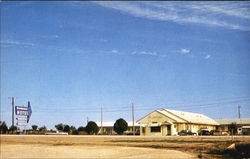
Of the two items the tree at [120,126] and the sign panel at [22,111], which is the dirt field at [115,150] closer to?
the sign panel at [22,111]

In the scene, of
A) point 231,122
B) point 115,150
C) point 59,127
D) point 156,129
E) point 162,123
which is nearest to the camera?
point 115,150

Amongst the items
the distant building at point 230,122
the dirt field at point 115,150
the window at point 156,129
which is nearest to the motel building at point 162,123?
the window at point 156,129

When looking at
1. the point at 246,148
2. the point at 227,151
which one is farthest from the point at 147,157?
the point at 246,148

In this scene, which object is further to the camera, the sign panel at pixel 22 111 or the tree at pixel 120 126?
the tree at pixel 120 126

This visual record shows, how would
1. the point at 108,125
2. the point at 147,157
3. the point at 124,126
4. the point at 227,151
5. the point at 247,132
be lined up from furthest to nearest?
the point at 108,125 → the point at 124,126 → the point at 247,132 → the point at 227,151 → the point at 147,157

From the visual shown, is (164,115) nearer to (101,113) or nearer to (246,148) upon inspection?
(101,113)

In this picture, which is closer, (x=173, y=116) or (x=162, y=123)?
(x=162, y=123)

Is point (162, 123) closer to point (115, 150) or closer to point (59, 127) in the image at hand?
point (59, 127)

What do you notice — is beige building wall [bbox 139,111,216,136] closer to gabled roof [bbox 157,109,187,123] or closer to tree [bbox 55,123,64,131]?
gabled roof [bbox 157,109,187,123]

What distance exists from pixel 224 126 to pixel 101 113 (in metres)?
35.8

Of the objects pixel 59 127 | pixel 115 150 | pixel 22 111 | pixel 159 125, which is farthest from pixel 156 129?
pixel 115 150

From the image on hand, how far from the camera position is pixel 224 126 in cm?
9088

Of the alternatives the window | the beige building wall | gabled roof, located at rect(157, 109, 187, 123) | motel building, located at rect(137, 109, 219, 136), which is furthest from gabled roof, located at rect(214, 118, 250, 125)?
the window

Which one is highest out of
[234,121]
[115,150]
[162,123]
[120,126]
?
[162,123]
